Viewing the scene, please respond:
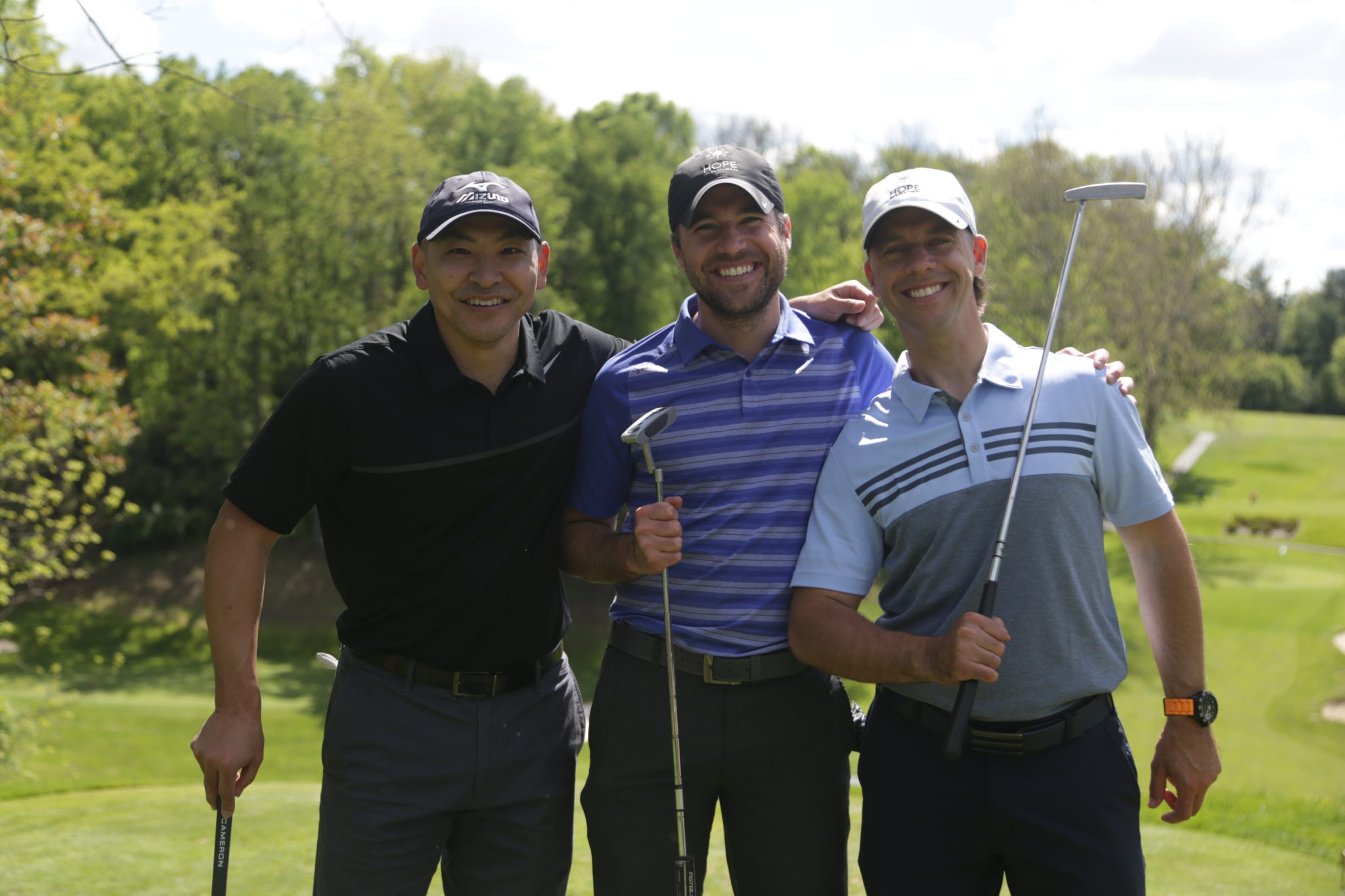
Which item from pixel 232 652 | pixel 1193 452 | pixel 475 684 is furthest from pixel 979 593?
pixel 1193 452

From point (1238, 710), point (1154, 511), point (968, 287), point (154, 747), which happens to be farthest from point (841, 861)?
point (1238, 710)

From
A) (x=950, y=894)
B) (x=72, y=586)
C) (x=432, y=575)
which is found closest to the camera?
(x=950, y=894)

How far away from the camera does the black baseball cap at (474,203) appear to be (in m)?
3.48

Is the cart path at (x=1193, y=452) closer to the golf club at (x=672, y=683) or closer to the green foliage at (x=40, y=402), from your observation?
the green foliage at (x=40, y=402)

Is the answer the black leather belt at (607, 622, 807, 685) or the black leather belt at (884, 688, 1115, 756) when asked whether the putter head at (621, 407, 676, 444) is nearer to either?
the black leather belt at (607, 622, 807, 685)

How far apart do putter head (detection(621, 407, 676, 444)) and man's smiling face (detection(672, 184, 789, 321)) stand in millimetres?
409

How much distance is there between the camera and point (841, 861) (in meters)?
3.47

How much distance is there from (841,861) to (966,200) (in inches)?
73.7

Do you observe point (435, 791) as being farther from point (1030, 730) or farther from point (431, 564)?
point (1030, 730)

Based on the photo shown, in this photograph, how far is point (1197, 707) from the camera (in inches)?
122

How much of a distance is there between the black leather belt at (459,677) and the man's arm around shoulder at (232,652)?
34 cm

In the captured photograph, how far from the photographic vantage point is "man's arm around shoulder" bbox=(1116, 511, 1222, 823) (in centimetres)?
312

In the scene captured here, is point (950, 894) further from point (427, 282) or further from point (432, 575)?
point (427, 282)

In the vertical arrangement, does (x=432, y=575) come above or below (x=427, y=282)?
below
